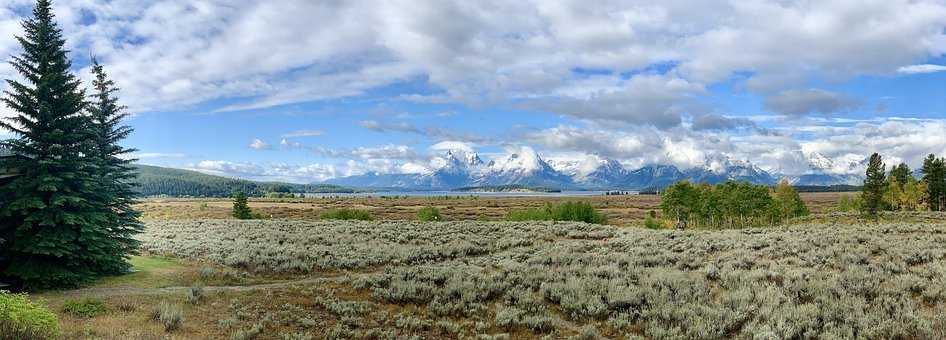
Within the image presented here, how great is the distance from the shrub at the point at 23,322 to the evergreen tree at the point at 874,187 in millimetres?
84652

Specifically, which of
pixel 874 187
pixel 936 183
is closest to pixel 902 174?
pixel 936 183

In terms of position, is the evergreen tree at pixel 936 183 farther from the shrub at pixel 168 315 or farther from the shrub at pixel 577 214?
the shrub at pixel 168 315

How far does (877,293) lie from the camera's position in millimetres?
12695

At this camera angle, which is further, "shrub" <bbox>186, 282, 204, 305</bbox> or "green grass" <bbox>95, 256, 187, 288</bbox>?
"green grass" <bbox>95, 256, 187, 288</bbox>

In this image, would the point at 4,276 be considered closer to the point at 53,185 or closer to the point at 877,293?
the point at 53,185

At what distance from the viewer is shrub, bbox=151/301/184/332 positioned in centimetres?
1346

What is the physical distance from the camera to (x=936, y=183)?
81.9 metres

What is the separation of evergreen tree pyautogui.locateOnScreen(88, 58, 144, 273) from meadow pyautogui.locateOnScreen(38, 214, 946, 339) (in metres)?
1.52

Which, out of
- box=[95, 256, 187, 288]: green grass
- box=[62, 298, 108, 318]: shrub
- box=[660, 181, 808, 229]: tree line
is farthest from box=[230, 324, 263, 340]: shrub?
box=[660, 181, 808, 229]: tree line

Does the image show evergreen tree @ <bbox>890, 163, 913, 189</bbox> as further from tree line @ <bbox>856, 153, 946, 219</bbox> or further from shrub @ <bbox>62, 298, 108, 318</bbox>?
shrub @ <bbox>62, 298, 108, 318</bbox>

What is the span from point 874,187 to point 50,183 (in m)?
89.4

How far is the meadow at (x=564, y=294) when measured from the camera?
11.7 m

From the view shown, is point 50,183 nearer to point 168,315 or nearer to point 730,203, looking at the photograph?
point 168,315

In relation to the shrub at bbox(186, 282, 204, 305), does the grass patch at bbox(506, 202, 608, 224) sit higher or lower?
lower
